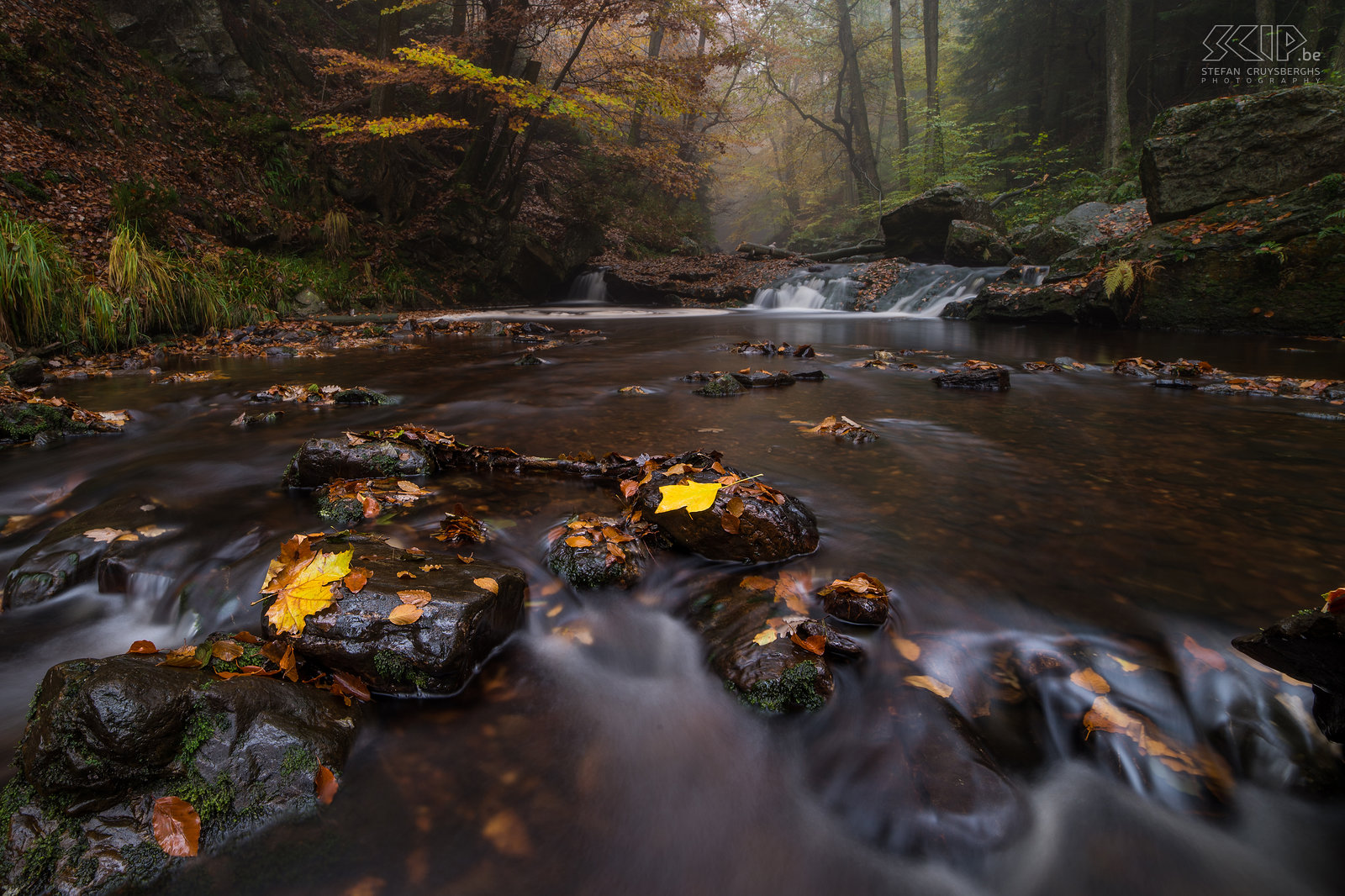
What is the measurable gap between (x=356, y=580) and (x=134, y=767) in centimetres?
71

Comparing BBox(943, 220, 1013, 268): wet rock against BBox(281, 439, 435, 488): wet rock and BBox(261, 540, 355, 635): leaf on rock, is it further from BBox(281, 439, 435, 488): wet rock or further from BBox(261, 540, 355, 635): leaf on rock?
BBox(261, 540, 355, 635): leaf on rock

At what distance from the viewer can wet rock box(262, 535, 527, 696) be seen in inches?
74.0

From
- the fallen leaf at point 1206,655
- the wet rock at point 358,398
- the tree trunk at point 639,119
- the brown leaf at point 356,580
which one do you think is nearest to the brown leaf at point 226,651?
the brown leaf at point 356,580

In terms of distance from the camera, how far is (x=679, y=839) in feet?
5.02

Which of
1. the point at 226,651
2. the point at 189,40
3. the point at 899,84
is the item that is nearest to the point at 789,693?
the point at 226,651

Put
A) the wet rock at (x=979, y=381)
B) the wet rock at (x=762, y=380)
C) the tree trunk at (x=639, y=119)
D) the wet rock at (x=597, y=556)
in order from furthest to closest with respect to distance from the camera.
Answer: the tree trunk at (x=639, y=119), the wet rock at (x=762, y=380), the wet rock at (x=979, y=381), the wet rock at (x=597, y=556)

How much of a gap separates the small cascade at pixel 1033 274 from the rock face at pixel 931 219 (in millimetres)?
4422

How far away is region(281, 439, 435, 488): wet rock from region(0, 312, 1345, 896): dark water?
0.17 metres

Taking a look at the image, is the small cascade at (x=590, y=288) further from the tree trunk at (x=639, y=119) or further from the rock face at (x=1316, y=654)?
the rock face at (x=1316, y=654)

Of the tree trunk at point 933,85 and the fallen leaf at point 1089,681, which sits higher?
the tree trunk at point 933,85

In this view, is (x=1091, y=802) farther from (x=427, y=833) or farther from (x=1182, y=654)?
(x=427, y=833)

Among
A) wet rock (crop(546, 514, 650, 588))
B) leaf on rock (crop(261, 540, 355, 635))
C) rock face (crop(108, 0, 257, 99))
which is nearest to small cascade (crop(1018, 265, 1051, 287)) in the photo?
wet rock (crop(546, 514, 650, 588))

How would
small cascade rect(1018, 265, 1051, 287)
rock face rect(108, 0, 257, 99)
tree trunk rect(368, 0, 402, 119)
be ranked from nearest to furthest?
rock face rect(108, 0, 257, 99), tree trunk rect(368, 0, 402, 119), small cascade rect(1018, 265, 1051, 287)

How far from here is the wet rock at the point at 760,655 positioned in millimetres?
1904
